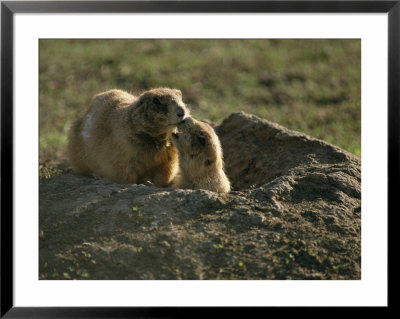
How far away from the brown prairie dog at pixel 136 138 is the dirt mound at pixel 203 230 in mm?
381

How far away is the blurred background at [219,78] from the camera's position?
10797mm

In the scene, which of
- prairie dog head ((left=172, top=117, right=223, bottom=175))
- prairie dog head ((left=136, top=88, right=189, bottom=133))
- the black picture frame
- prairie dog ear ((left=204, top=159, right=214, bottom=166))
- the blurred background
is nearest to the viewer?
the black picture frame

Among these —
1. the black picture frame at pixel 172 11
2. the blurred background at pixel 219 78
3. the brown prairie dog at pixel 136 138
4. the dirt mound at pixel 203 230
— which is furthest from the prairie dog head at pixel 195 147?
the blurred background at pixel 219 78

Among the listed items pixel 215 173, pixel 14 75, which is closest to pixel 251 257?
pixel 215 173

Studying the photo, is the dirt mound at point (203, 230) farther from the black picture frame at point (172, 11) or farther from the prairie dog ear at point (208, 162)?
the prairie dog ear at point (208, 162)

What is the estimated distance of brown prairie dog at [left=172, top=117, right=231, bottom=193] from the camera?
246 inches

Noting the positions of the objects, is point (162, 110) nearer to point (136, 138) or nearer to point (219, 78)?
point (136, 138)

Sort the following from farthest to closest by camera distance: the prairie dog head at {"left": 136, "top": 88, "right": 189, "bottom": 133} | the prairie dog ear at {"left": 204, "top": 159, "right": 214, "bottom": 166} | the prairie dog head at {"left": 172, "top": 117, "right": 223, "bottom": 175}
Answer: the prairie dog ear at {"left": 204, "top": 159, "right": 214, "bottom": 166}
the prairie dog head at {"left": 172, "top": 117, "right": 223, "bottom": 175}
the prairie dog head at {"left": 136, "top": 88, "right": 189, "bottom": 133}

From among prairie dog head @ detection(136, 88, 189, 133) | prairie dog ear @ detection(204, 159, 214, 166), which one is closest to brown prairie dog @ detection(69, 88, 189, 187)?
prairie dog head @ detection(136, 88, 189, 133)

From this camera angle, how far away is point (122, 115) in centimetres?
644

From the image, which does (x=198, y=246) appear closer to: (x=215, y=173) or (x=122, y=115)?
(x=215, y=173)

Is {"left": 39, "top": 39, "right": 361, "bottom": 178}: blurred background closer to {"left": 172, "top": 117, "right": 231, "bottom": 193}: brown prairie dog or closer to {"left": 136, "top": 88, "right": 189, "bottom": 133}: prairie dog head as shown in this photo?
{"left": 172, "top": 117, "right": 231, "bottom": 193}: brown prairie dog

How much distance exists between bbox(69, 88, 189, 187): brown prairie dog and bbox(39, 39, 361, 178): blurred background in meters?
3.43

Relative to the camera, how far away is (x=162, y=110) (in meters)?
5.99
